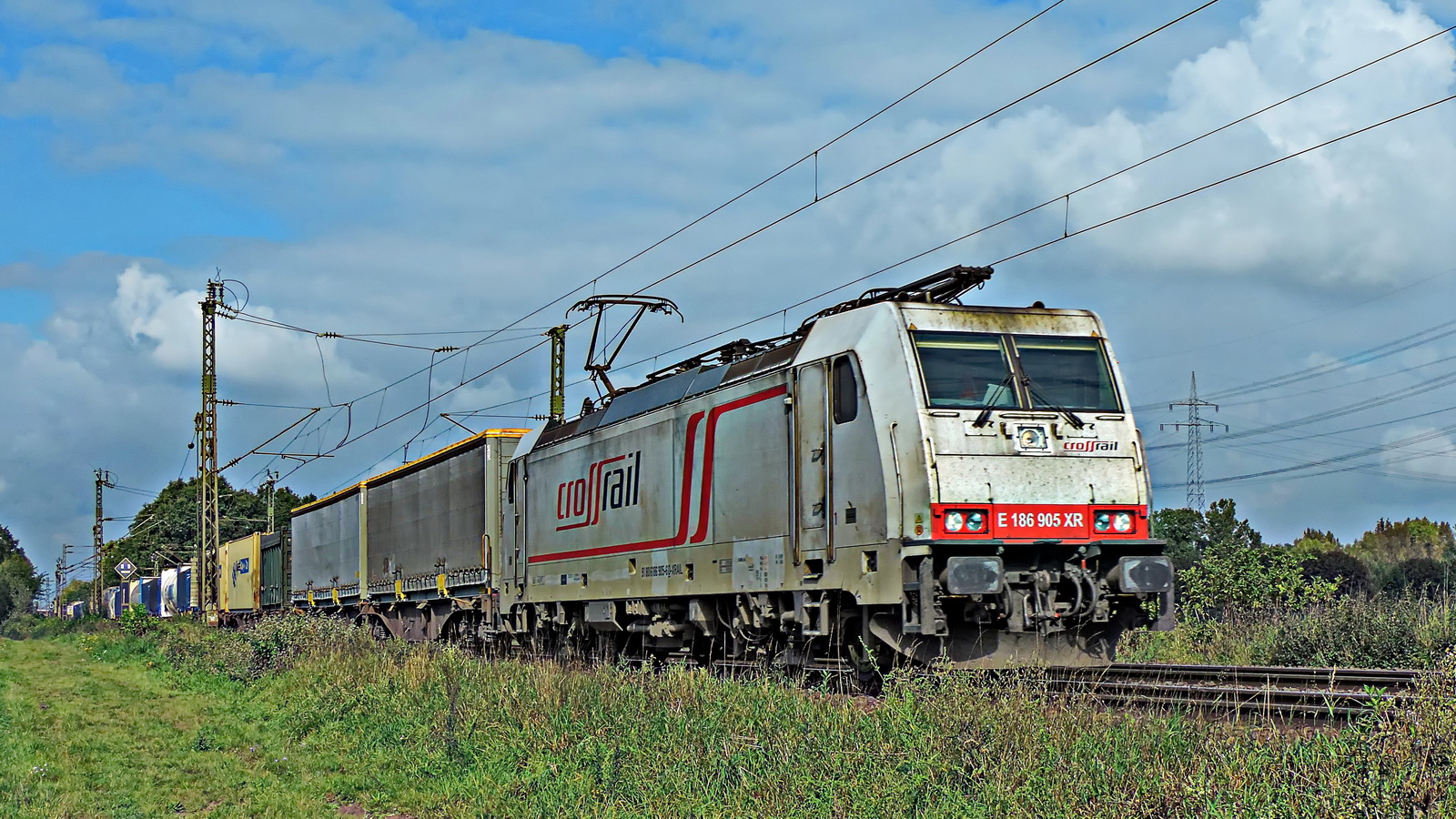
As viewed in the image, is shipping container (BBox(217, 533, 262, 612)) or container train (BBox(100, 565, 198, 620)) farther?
container train (BBox(100, 565, 198, 620))

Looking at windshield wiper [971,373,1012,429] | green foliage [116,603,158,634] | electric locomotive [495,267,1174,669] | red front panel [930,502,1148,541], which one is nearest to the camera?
red front panel [930,502,1148,541]

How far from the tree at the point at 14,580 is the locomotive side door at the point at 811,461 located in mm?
91563

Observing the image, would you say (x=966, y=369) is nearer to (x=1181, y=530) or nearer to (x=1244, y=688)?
(x=1244, y=688)

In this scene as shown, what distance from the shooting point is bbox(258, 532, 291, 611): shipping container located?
40906 millimetres

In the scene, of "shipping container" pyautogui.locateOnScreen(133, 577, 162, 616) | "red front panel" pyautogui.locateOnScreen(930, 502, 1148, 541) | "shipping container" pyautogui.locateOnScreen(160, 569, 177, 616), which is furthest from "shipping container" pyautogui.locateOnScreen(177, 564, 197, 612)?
"red front panel" pyautogui.locateOnScreen(930, 502, 1148, 541)

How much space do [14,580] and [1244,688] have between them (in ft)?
371

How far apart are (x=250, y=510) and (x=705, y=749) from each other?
3565 inches

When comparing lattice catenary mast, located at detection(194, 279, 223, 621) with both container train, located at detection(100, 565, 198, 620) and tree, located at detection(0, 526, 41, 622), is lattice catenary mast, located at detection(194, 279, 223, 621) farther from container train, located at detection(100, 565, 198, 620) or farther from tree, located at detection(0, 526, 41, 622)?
tree, located at detection(0, 526, 41, 622)

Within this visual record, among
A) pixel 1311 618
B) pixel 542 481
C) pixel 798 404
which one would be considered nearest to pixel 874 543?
pixel 798 404

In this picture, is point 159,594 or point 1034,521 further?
point 159,594

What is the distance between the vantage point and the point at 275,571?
4312cm

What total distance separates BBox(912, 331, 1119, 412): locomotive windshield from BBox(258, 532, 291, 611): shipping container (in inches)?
1278

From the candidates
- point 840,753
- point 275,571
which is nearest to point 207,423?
point 275,571

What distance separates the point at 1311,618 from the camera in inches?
619
